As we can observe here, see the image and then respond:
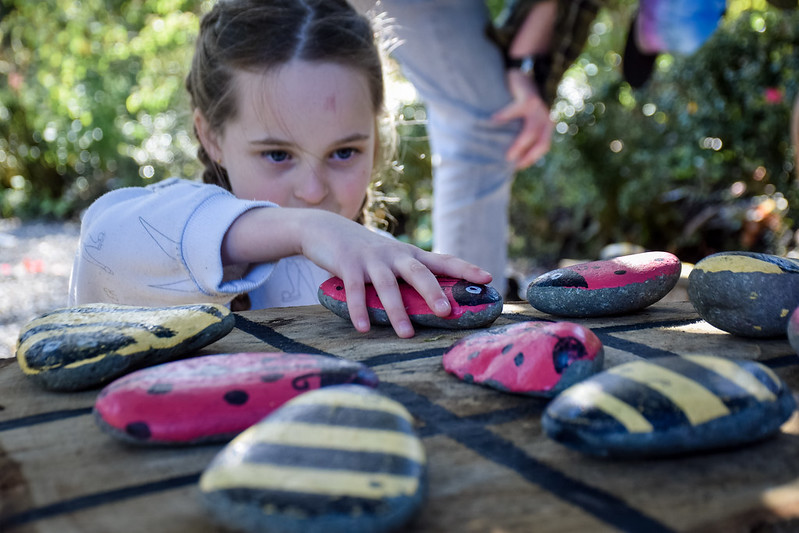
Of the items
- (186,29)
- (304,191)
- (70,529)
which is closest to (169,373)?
(70,529)

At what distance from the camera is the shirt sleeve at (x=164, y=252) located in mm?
1409

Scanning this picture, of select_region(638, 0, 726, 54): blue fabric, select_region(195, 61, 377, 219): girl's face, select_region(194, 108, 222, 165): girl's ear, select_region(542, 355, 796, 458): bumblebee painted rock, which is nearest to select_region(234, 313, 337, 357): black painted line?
A: select_region(542, 355, 796, 458): bumblebee painted rock

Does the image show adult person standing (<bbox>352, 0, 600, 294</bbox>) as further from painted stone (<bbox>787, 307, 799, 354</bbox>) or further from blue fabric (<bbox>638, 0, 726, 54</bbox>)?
painted stone (<bbox>787, 307, 799, 354</bbox>)

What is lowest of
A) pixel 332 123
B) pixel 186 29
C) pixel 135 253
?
pixel 135 253

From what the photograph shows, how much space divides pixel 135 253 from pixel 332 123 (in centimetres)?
58

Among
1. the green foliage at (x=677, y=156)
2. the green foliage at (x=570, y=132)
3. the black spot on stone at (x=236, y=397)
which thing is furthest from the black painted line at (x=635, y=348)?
the green foliage at (x=677, y=156)

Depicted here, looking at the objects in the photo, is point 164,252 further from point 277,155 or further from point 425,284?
point 425,284

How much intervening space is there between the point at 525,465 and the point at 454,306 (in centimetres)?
47

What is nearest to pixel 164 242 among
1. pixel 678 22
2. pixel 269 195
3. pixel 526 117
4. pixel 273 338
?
pixel 269 195

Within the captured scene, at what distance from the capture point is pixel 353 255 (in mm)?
1165

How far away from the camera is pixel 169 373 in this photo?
72 cm

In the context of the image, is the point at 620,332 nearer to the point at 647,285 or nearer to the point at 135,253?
the point at 647,285

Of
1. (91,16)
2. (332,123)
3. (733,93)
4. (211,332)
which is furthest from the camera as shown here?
(91,16)

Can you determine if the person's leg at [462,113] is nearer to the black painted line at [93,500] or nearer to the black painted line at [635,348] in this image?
the black painted line at [635,348]
